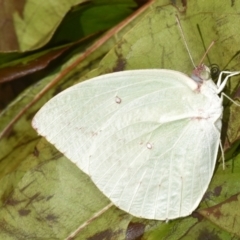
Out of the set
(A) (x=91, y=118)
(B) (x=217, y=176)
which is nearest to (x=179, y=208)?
(B) (x=217, y=176)

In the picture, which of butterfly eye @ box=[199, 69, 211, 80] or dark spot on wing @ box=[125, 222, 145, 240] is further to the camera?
dark spot on wing @ box=[125, 222, 145, 240]

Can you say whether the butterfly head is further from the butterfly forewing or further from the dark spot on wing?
the dark spot on wing

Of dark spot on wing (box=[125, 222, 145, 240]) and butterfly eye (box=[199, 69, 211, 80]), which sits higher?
butterfly eye (box=[199, 69, 211, 80])

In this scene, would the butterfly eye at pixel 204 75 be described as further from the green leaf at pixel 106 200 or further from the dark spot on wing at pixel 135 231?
the dark spot on wing at pixel 135 231

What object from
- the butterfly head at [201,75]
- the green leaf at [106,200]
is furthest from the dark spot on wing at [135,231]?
the butterfly head at [201,75]

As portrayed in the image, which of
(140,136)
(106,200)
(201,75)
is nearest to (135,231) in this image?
(106,200)

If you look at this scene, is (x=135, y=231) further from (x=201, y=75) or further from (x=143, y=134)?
(x=201, y=75)

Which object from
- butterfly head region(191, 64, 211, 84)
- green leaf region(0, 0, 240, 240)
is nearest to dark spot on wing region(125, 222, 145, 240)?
green leaf region(0, 0, 240, 240)

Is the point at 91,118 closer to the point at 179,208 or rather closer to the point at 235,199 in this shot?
the point at 179,208
